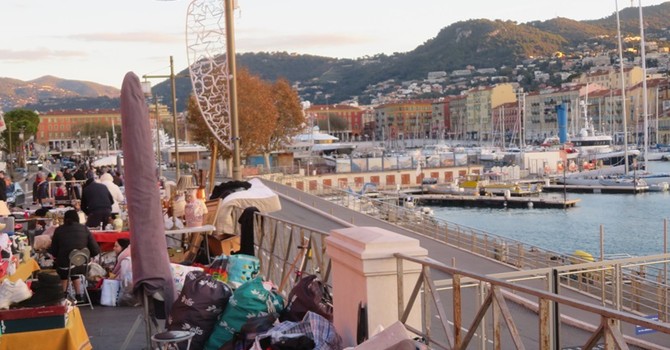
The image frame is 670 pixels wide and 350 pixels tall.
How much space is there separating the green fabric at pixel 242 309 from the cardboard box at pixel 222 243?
4.86m

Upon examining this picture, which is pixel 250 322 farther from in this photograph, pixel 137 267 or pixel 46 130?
pixel 46 130

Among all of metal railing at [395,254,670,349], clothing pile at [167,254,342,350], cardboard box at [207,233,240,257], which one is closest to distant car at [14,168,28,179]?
cardboard box at [207,233,240,257]

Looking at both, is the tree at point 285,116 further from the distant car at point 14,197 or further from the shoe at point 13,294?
the shoe at point 13,294

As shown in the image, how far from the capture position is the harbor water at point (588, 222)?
157 feet

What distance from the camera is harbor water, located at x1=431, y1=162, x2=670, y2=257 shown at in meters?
47.9

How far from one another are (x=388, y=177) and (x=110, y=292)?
7049 cm

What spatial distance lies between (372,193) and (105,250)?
177ft

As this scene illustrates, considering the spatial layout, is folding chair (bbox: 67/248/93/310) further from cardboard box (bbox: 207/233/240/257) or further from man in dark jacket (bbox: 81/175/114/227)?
man in dark jacket (bbox: 81/175/114/227)

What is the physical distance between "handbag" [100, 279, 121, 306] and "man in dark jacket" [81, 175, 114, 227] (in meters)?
3.95

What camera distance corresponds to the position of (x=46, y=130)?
17225 cm

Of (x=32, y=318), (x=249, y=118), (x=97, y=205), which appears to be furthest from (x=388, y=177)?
(x=32, y=318)

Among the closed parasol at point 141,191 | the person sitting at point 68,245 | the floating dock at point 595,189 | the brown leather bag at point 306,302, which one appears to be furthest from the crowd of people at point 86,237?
the floating dock at point 595,189

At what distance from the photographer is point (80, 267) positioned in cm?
996

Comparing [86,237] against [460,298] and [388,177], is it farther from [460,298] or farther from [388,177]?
[388,177]
